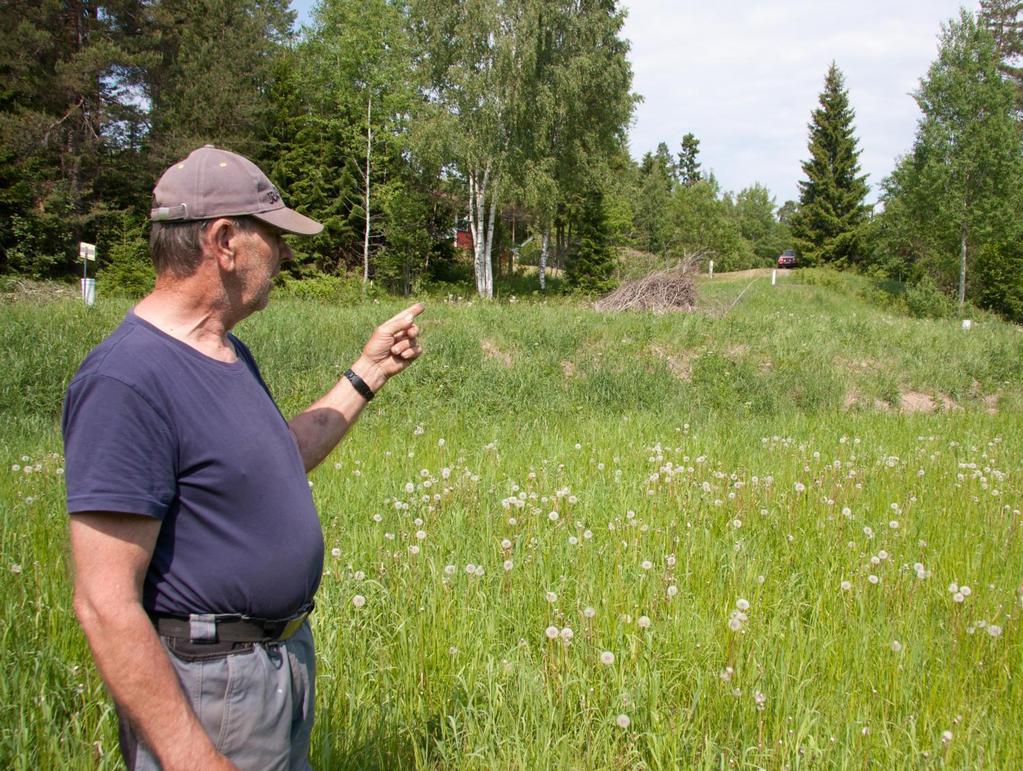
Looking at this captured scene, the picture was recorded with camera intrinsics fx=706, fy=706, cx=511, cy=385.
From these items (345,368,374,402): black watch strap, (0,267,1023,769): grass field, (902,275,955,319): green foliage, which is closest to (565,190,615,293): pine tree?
(902,275,955,319): green foliage

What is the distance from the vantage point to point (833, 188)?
140 feet

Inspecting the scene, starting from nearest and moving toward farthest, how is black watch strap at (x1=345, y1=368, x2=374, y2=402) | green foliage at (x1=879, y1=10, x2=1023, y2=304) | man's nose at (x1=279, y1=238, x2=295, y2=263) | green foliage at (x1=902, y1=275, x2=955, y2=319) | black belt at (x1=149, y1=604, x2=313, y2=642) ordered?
black belt at (x1=149, y1=604, x2=313, y2=642) < man's nose at (x1=279, y1=238, x2=295, y2=263) < black watch strap at (x1=345, y1=368, x2=374, y2=402) < green foliage at (x1=879, y1=10, x2=1023, y2=304) < green foliage at (x1=902, y1=275, x2=955, y2=319)

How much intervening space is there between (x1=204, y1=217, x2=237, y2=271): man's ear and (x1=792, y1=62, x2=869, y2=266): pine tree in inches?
1799

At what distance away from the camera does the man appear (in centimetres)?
133

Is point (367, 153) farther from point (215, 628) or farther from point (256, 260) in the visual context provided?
point (215, 628)

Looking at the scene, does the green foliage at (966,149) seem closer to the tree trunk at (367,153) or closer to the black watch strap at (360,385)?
the tree trunk at (367,153)

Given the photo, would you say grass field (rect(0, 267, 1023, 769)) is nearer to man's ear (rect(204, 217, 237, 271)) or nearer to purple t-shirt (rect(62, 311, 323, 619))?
purple t-shirt (rect(62, 311, 323, 619))

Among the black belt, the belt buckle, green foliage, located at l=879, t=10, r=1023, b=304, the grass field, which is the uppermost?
green foliage, located at l=879, t=10, r=1023, b=304

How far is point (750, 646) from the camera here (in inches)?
119

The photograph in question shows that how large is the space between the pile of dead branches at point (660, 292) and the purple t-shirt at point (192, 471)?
16.3 metres

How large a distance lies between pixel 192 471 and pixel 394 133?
112 feet

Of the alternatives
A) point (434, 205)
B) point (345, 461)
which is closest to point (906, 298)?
point (434, 205)

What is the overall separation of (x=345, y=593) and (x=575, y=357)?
8.86 metres

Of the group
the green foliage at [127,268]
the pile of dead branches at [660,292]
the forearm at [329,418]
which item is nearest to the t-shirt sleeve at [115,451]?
the forearm at [329,418]
